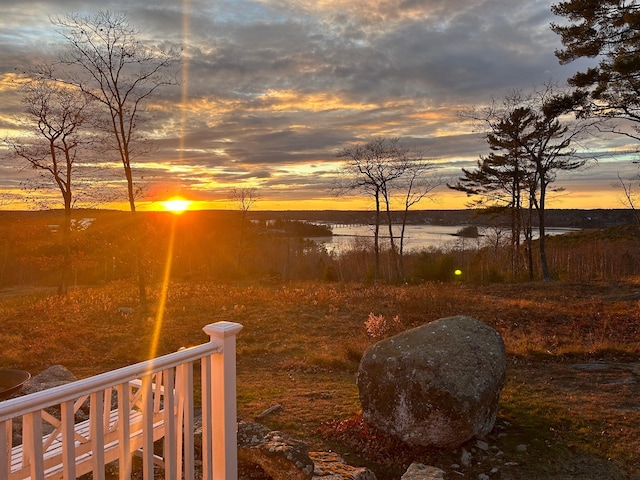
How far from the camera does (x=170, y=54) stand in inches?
591

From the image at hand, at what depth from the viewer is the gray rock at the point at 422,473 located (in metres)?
4.04

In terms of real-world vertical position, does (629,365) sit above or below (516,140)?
below

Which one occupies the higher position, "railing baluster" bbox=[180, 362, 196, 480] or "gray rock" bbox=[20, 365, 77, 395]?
"railing baluster" bbox=[180, 362, 196, 480]

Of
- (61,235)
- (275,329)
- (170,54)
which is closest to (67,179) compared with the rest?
(61,235)

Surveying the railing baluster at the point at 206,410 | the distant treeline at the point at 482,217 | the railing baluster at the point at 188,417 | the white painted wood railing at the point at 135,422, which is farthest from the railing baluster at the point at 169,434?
the distant treeline at the point at 482,217

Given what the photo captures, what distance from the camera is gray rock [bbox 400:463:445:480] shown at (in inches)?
159

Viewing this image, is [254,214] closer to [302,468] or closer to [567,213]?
[302,468]

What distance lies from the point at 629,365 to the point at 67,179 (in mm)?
18522

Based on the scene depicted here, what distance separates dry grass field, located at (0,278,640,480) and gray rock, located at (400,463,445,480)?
1.26 ft

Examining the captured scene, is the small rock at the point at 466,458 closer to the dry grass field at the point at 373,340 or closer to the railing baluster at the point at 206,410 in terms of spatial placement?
the dry grass field at the point at 373,340

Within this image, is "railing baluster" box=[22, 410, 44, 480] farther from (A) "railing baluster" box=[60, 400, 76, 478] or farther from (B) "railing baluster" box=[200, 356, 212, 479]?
(B) "railing baluster" box=[200, 356, 212, 479]

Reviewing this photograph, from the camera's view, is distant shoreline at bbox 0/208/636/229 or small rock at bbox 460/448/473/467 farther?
distant shoreline at bbox 0/208/636/229

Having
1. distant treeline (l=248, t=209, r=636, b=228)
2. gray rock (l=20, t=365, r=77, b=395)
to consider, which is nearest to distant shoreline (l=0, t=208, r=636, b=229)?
distant treeline (l=248, t=209, r=636, b=228)

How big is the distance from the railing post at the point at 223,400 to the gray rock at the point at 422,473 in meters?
→ 1.72
